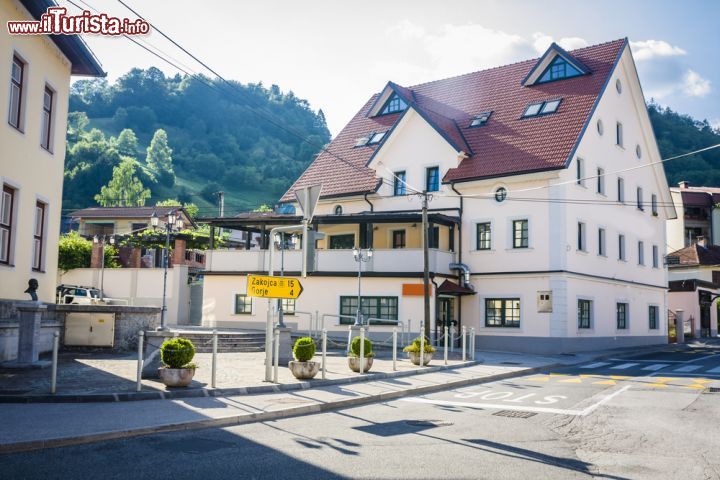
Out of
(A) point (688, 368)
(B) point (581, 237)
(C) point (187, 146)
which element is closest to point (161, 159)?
(C) point (187, 146)

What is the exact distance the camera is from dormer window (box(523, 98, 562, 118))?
33312mm

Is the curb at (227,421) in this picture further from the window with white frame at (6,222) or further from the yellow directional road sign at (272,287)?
the window with white frame at (6,222)

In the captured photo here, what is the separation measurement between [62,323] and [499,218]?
19.5 metres

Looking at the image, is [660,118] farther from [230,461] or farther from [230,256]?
[230,461]

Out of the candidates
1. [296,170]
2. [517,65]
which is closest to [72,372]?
[517,65]

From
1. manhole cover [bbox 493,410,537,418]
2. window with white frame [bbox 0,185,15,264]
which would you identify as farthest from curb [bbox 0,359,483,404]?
window with white frame [bbox 0,185,15,264]

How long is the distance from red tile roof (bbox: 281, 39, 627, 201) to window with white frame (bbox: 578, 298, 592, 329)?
6.58 meters

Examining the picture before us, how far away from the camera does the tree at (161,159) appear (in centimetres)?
11925

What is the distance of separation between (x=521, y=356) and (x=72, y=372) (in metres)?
17.3

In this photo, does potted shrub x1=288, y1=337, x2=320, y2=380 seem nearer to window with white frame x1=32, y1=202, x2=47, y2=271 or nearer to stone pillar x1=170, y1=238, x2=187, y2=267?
window with white frame x1=32, y1=202, x2=47, y2=271

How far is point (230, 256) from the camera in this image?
111ft

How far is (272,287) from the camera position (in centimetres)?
1384

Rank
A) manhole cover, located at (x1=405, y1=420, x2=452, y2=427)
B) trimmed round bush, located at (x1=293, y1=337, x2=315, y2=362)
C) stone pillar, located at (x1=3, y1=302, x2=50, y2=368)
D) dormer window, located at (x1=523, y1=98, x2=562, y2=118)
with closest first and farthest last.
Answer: manhole cover, located at (x1=405, y1=420, x2=452, y2=427) < stone pillar, located at (x1=3, y1=302, x2=50, y2=368) < trimmed round bush, located at (x1=293, y1=337, x2=315, y2=362) < dormer window, located at (x1=523, y1=98, x2=562, y2=118)

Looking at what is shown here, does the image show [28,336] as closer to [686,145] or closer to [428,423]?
[428,423]
